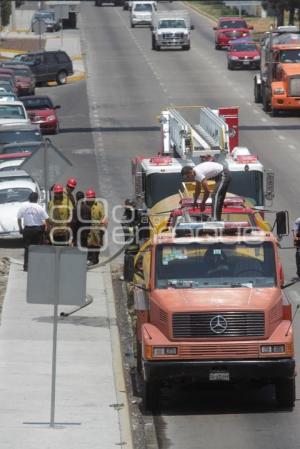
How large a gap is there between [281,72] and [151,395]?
36.7 metres

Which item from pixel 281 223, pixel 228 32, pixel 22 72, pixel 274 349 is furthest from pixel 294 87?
pixel 274 349

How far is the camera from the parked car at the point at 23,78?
6178 cm

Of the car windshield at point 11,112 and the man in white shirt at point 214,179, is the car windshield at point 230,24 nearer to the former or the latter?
the car windshield at point 11,112

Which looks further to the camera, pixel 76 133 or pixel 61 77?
pixel 61 77

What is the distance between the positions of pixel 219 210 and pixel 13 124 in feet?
79.6

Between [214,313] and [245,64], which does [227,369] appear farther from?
[245,64]

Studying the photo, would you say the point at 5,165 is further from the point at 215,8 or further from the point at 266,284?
the point at 215,8

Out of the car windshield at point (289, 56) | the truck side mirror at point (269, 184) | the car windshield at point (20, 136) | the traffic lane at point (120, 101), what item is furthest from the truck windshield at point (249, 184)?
the car windshield at point (289, 56)

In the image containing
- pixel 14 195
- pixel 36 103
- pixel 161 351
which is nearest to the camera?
pixel 161 351

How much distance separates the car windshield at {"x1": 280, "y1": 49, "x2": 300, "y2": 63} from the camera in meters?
52.9

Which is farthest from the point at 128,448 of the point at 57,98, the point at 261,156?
the point at 57,98

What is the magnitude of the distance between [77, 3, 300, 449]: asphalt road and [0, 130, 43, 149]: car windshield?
2181 mm

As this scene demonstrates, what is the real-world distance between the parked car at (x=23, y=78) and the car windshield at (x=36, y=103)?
35.0ft

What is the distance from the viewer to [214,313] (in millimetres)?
16172
